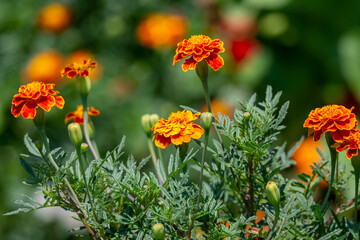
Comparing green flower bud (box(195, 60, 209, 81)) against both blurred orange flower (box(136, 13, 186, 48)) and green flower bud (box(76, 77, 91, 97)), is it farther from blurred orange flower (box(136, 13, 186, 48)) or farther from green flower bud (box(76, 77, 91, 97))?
blurred orange flower (box(136, 13, 186, 48))

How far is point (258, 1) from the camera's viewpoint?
6.37 ft

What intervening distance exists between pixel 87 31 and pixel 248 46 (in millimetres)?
634

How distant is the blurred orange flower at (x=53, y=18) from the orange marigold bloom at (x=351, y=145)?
5.05ft

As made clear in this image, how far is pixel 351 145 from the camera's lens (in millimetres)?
403

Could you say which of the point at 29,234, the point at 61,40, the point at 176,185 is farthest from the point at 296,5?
the point at 176,185

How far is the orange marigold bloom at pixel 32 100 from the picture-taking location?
42cm

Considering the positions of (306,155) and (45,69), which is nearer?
(306,155)

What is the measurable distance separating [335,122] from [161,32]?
1.33 m

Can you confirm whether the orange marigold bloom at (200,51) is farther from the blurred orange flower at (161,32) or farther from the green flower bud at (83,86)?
the blurred orange flower at (161,32)

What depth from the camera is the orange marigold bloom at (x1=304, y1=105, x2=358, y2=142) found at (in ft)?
1.30

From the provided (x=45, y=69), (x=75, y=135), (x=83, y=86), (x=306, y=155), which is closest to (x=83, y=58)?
(x=45, y=69)

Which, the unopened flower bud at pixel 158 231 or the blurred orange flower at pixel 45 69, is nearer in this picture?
the unopened flower bud at pixel 158 231

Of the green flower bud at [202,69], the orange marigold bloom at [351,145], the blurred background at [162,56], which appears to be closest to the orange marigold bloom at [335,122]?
the orange marigold bloom at [351,145]

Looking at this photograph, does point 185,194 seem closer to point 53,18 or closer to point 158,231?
point 158,231
